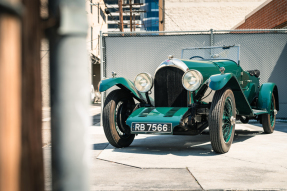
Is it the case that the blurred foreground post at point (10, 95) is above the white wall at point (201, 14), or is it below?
below

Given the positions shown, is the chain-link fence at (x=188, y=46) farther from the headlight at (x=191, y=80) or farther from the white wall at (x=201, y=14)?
the white wall at (x=201, y=14)

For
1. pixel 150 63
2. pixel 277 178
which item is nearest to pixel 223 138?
pixel 277 178

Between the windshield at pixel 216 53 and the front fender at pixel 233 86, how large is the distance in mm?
1234

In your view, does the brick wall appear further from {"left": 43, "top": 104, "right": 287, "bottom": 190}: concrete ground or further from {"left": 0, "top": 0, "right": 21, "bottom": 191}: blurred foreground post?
{"left": 0, "top": 0, "right": 21, "bottom": 191}: blurred foreground post

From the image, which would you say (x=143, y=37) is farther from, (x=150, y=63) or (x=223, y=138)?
(x=223, y=138)

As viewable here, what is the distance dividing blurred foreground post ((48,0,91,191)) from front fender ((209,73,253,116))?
387cm

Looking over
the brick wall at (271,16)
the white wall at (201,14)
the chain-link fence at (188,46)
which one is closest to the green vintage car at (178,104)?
the chain-link fence at (188,46)

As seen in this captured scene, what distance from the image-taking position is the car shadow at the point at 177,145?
16.2 ft

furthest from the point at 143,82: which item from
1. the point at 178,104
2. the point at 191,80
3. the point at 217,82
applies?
the point at 217,82

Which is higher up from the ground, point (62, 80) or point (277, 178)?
point (62, 80)

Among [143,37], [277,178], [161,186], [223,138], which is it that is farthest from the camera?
[143,37]

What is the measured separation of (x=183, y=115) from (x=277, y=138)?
94.7 inches

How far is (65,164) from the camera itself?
2.50 ft

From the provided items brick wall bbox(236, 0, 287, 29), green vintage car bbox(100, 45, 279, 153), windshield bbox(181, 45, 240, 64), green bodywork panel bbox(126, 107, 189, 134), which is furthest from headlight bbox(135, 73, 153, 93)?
brick wall bbox(236, 0, 287, 29)
